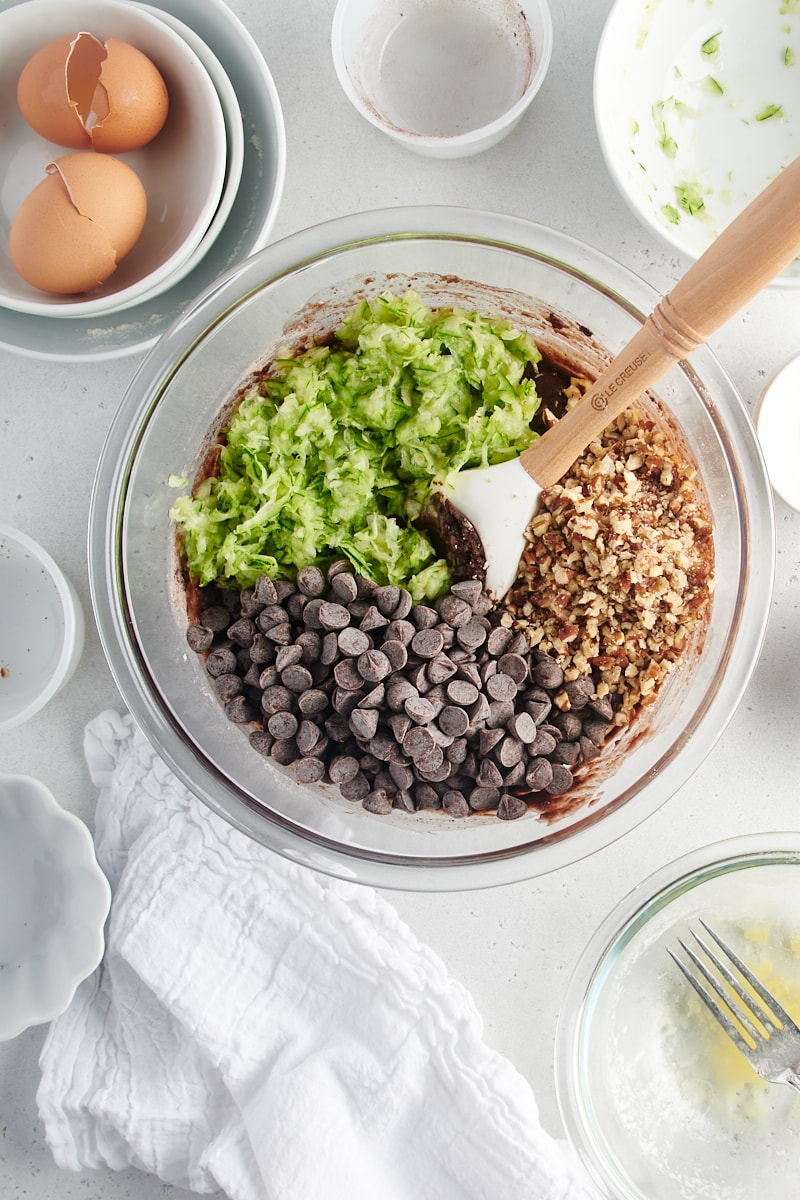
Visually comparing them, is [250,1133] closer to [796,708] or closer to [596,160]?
[796,708]

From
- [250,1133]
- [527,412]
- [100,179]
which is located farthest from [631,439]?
[250,1133]

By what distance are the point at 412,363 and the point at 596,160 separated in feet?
2.10

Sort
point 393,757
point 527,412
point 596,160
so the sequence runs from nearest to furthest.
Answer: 1. point 393,757
2. point 527,412
3. point 596,160

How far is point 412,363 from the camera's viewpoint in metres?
1.68

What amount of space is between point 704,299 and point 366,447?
0.66 m

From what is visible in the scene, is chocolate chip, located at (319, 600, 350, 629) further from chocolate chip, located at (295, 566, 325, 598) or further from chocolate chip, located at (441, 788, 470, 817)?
chocolate chip, located at (441, 788, 470, 817)

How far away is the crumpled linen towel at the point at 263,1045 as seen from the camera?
182 centimetres

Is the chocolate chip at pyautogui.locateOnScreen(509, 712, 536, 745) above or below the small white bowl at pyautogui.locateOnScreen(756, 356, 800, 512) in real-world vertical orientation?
below

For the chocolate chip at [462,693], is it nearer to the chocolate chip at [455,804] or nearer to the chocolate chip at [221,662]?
the chocolate chip at [455,804]

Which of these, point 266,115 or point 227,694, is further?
point 266,115

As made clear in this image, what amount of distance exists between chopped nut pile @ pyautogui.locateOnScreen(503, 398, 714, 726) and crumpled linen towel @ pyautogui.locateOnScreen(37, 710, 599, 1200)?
0.67m

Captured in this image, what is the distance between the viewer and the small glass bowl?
6.15 ft

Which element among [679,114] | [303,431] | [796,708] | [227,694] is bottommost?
[227,694]

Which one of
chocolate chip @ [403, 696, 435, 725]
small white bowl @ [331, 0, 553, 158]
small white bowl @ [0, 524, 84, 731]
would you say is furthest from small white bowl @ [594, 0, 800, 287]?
small white bowl @ [0, 524, 84, 731]
